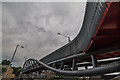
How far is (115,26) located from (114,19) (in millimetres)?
527

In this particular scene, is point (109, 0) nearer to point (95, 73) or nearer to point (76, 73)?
point (95, 73)

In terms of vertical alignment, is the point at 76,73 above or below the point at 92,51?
below

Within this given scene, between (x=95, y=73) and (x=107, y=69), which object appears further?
(x=95, y=73)

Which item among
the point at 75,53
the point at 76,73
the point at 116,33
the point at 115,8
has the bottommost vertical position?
the point at 76,73

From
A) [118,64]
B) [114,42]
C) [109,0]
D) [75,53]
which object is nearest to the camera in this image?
[109,0]

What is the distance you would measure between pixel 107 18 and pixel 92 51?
316 cm

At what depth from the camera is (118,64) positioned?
311cm

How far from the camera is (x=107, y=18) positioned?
2617 millimetres

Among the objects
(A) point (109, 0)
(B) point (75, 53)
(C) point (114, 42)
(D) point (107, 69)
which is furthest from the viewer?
(B) point (75, 53)

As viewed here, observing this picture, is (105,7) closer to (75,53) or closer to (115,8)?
(115,8)

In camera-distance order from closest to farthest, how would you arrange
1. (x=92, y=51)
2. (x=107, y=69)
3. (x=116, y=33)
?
(x=107, y=69), (x=116, y=33), (x=92, y=51)

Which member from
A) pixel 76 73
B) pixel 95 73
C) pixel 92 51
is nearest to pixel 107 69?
pixel 95 73

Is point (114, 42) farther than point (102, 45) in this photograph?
No

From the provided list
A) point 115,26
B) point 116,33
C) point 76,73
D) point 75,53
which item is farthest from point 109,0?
point 75,53
